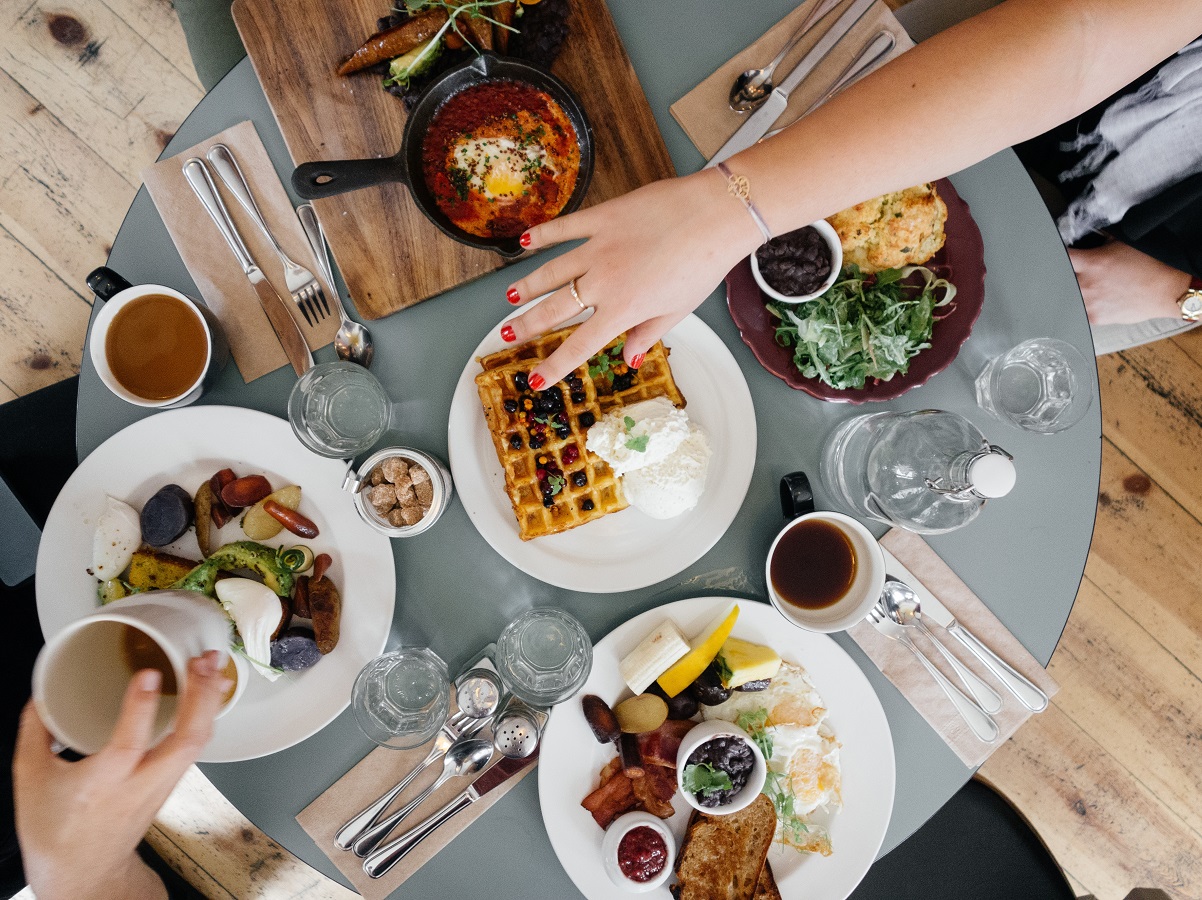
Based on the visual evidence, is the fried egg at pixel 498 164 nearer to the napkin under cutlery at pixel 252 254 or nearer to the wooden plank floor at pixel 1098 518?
the napkin under cutlery at pixel 252 254

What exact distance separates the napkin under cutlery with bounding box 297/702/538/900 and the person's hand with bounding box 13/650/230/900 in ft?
1.53

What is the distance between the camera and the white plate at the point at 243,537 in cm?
181

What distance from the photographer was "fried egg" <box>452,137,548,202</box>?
185 cm

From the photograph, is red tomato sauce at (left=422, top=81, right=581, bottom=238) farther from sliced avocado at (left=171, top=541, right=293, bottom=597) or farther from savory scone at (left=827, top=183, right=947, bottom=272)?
sliced avocado at (left=171, top=541, right=293, bottom=597)

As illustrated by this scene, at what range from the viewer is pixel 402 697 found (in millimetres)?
1822

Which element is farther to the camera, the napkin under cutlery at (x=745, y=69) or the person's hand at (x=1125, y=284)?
the person's hand at (x=1125, y=284)

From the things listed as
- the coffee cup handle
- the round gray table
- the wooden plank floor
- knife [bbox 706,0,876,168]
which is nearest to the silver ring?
the round gray table

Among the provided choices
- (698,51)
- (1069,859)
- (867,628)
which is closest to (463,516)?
(867,628)

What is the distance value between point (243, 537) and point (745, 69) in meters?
1.86

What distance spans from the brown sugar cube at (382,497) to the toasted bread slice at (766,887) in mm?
1356

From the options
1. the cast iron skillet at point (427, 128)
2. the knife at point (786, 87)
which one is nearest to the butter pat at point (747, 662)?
the cast iron skillet at point (427, 128)

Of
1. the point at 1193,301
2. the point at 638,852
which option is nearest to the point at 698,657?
the point at 638,852

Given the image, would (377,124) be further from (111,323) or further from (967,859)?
(967,859)

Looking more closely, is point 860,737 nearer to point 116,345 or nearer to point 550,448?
point 550,448
